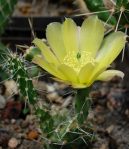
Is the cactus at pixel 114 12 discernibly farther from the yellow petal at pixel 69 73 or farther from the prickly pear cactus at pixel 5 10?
the prickly pear cactus at pixel 5 10

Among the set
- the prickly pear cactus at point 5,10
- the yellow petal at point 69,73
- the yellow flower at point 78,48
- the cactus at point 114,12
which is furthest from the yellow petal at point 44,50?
the prickly pear cactus at point 5,10

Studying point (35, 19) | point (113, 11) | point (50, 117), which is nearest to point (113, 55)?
point (113, 11)

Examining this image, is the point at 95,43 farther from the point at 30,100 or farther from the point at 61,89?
the point at 61,89

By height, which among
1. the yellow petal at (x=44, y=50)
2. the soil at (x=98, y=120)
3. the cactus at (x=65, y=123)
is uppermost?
the yellow petal at (x=44, y=50)

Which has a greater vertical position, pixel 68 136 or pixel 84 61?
pixel 84 61

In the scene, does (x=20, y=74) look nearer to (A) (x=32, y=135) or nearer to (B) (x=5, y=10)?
(A) (x=32, y=135)
